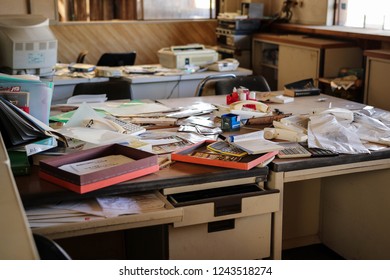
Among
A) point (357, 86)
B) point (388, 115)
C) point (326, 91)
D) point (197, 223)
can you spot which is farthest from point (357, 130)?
point (326, 91)

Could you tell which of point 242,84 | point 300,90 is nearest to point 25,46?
point 242,84

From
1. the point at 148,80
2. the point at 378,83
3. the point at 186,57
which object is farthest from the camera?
the point at 186,57

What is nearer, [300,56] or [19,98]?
[19,98]

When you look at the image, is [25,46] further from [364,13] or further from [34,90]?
[364,13]

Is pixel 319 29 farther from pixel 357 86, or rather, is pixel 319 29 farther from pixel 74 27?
pixel 74 27

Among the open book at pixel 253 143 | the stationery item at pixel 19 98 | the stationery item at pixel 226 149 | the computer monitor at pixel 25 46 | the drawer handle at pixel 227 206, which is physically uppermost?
the computer monitor at pixel 25 46

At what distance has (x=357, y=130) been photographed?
249 centimetres

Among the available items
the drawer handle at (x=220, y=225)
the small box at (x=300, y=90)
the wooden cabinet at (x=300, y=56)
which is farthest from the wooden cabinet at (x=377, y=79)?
the drawer handle at (x=220, y=225)

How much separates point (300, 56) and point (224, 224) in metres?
3.50

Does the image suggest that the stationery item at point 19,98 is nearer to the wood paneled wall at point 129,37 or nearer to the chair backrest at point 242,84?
the chair backrest at point 242,84

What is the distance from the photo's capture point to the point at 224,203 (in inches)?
79.2

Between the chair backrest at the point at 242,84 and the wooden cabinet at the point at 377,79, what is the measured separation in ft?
2.95

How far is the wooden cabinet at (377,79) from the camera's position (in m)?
4.05
